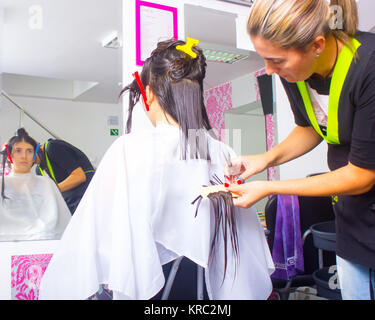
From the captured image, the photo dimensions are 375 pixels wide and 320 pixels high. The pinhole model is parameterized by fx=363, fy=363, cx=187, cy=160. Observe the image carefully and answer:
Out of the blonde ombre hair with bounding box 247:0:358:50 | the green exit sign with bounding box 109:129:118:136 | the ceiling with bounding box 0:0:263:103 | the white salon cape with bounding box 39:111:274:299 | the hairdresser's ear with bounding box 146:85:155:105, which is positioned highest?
the ceiling with bounding box 0:0:263:103

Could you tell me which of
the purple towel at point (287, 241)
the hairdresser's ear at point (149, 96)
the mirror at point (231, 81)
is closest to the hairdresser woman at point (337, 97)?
the hairdresser's ear at point (149, 96)

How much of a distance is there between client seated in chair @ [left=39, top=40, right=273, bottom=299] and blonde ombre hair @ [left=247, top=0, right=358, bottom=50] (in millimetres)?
264

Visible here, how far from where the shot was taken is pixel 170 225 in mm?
917

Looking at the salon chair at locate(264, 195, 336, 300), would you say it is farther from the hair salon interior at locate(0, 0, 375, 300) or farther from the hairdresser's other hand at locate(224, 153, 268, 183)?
the hairdresser's other hand at locate(224, 153, 268, 183)

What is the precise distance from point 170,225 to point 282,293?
3.60 ft

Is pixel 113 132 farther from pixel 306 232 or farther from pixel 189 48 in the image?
pixel 306 232

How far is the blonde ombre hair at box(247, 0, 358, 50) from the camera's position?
31.0 inches

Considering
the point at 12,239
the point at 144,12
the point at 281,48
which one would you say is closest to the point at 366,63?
the point at 281,48

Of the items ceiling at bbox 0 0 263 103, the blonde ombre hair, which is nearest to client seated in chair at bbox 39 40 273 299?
the blonde ombre hair

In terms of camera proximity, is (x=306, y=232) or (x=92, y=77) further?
(x=306, y=232)

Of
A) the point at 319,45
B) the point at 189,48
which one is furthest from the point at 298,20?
the point at 189,48

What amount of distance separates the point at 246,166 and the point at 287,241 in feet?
2.67

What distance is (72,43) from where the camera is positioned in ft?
6.37
